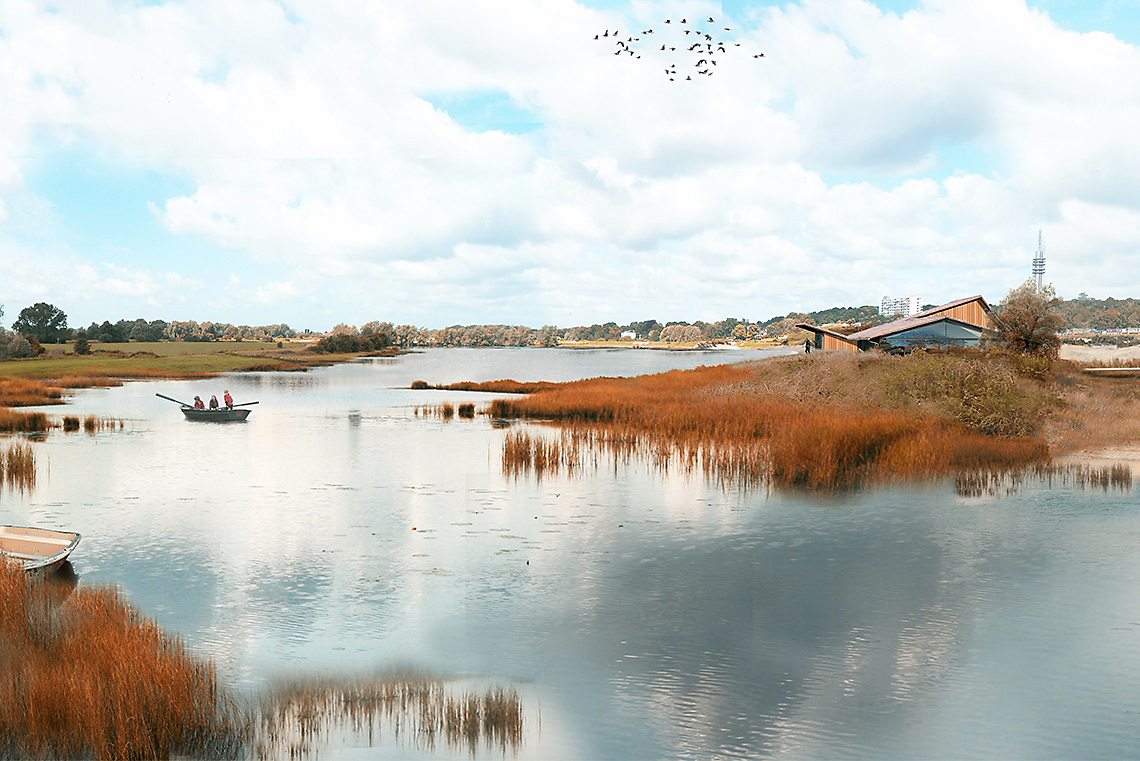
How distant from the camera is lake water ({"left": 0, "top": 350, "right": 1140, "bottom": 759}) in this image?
38.6 ft

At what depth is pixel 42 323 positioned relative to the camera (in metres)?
105

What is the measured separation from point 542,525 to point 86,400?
61981mm

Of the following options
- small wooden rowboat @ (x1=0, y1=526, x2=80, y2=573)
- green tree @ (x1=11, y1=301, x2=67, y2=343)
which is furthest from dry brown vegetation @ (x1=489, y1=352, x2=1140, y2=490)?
green tree @ (x1=11, y1=301, x2=67, y2=343)

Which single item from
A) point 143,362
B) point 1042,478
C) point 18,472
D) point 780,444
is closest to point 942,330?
point 1042,478

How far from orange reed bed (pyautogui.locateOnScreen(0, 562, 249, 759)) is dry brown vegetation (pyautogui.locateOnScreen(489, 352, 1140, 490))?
2151 centimetres

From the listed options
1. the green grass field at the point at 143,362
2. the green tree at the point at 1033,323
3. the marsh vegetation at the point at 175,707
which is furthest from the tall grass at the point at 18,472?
the green grass field at the point at 143,362

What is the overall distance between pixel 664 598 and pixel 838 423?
776 inches

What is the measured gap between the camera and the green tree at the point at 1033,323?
166 ft

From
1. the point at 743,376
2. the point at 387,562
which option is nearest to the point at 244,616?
the point at 387,562

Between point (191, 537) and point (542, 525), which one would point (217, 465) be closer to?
point (191, 537)

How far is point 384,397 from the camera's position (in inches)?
2911

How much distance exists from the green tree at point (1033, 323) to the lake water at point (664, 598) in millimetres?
25933

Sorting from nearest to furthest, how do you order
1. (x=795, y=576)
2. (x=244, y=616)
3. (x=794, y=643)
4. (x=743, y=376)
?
(x=794, y=643) → (x=244, y=616) → (x=795, y=576) → (x=743, y=376)

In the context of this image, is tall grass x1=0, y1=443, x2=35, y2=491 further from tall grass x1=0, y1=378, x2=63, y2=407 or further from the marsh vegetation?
tall grass x1=0, y1=378, x2=63, y2=407
